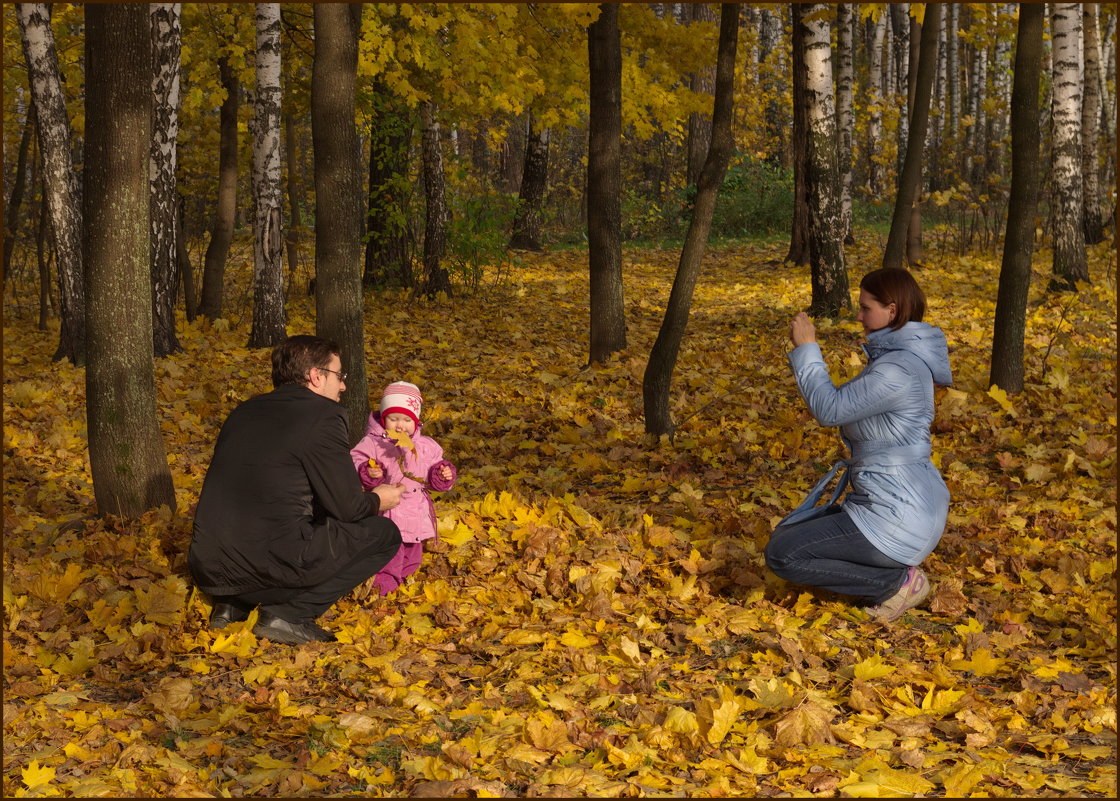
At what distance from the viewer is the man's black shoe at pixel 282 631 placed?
3982 mm

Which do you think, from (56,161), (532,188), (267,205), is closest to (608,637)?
(267,205)

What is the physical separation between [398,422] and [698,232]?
9.40ft

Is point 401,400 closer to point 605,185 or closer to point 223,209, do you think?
point 605,185

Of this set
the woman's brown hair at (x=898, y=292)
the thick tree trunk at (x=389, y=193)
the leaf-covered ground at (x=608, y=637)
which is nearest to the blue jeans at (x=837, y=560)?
the leaf-covered ground at (x=608, y=637)

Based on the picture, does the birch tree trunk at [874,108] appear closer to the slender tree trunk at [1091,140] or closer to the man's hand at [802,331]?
the slender tree trunk at [1091,140]

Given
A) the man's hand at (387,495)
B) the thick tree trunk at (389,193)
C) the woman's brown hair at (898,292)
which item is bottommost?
the man's hand at (387,495)

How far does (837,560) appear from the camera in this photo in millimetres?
4141

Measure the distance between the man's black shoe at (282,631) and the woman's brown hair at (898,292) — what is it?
284 cm

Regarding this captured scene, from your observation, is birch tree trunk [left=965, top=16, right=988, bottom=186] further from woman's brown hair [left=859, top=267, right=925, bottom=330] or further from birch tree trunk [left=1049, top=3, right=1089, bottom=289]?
woman's brown hair [left=859, top=267, right=925, bottom=330]

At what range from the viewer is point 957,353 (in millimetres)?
8469

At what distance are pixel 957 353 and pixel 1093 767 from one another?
19.8 feet

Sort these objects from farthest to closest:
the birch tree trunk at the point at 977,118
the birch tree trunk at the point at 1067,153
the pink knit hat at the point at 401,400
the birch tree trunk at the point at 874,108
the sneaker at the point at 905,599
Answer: the birch tree trunk at the point at 977,118, the birch tree trunk at the point at 874,108, the birch tree trunk at the point at 1067,153, the pink knit hat at the point at 401,400, the sneaker at the point at 905,599

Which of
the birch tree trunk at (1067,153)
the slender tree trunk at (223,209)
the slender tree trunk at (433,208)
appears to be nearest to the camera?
the birch tree trunk at (1067,153)

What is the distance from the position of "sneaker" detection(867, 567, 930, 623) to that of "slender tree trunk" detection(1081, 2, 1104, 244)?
1149cm
